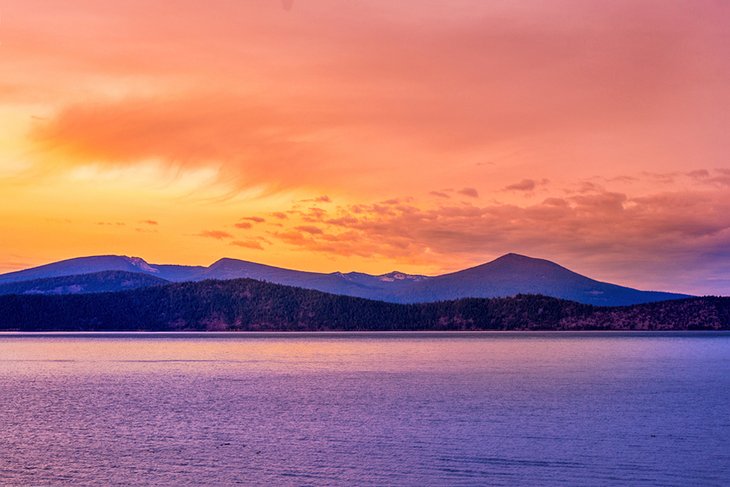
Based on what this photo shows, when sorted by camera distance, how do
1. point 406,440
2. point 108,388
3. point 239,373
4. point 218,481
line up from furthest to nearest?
point 239,373 < point 108,388 < point 406,440 < point 218,481

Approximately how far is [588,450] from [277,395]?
1343 inches

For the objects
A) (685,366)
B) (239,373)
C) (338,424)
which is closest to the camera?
(338,424)

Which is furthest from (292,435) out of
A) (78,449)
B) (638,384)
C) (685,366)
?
(685,366)

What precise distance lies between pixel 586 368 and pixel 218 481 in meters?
79.2

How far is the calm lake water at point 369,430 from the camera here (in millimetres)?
35031

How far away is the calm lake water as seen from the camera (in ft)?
115

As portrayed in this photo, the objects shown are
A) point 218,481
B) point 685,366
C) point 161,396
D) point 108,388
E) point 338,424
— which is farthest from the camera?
point 685,366

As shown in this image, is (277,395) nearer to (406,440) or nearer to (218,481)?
(406,440)

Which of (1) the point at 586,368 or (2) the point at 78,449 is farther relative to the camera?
(1) the point at 586,368

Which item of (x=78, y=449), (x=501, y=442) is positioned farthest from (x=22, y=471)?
(x=501, y=442)

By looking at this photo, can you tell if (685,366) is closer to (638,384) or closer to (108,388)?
(638,384)

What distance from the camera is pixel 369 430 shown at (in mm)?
47531

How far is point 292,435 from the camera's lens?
45844 millimetres

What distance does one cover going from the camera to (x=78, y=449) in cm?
4125
